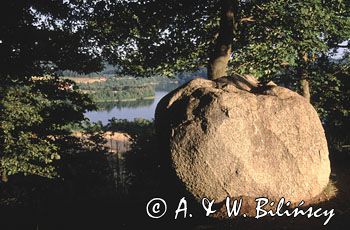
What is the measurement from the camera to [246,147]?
30.9ft

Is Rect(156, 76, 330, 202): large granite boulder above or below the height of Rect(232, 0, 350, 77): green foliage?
below

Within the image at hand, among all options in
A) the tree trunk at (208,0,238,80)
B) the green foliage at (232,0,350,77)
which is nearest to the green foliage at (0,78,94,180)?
the tree trunk at (208,0,238,80)

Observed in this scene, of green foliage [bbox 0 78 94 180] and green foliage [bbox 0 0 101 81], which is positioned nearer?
green foliage [bbox 0 78 94 180]

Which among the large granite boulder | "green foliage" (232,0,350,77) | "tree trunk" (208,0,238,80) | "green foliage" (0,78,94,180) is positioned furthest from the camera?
"tree trunk" (208,0,238,80)

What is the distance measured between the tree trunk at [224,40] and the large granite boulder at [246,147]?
12.8 ft

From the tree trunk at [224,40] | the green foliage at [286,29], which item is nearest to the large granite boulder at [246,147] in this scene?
the green foliage at [286,29]

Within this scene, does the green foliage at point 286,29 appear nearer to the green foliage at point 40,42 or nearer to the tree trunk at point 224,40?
the tree trunk at point 224,40

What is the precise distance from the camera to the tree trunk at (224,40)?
13.6 metres

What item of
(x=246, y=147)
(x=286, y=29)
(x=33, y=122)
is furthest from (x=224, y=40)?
(x=33, y=122)

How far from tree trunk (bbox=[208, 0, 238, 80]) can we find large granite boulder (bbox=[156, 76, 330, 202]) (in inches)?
154

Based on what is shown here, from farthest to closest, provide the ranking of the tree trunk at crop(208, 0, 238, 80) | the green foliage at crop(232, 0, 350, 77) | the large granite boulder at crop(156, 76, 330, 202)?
the tree trunk at crop(208, 0, 238, 80) < the green foliage at crop(232, 0, 350, 77) < the large granite boulder at crop(156, 76, 330, 202)

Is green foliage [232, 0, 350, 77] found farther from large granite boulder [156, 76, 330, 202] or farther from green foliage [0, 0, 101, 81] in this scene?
green foliage [0, 0, 101, 81]

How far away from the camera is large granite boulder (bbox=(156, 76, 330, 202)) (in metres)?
9.28

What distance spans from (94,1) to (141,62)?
10.9 feet
